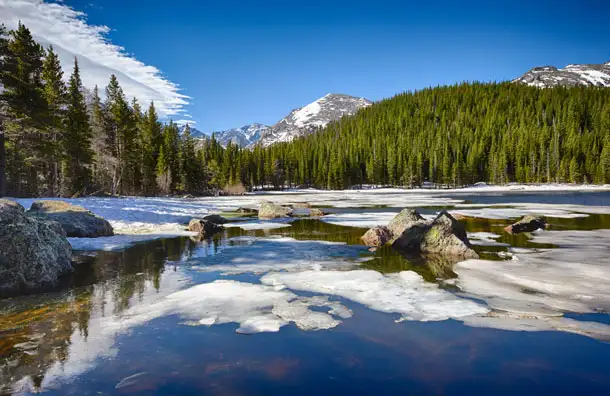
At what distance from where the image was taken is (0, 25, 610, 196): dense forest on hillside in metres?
29.7

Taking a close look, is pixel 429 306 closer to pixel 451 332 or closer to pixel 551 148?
pixel 451 332

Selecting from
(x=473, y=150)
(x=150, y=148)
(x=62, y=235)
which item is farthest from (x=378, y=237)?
(x=473, y=150)

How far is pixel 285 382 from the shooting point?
4.18m

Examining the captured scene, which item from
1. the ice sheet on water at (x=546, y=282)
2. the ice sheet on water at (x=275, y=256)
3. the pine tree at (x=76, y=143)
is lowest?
the ice sheet on water at (x=275, y=256)

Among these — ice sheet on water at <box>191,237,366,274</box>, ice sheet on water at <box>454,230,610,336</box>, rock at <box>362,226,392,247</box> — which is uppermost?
rock at <box>362,226,392,247</box>

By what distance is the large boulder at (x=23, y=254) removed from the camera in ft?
25.4

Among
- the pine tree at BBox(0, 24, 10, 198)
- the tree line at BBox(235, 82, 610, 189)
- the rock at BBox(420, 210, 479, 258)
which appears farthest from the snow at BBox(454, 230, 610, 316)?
the tree line at BBox(235, 82, 610, 189)

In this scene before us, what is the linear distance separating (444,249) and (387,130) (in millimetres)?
154737

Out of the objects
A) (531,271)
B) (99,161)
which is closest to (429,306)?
(531,271)

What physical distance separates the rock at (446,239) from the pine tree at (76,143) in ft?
129

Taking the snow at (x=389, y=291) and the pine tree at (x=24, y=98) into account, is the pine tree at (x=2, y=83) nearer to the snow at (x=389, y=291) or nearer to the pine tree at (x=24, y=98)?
the pine tree at (x=24, y=98)

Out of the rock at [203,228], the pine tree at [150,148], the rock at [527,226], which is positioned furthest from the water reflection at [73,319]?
the pine tree at [150,148]

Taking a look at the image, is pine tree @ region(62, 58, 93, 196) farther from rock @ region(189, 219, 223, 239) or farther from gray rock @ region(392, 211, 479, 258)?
gray rock @ region(392, 211, 479, 258)

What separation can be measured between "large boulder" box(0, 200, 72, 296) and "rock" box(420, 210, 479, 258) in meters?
12.0
